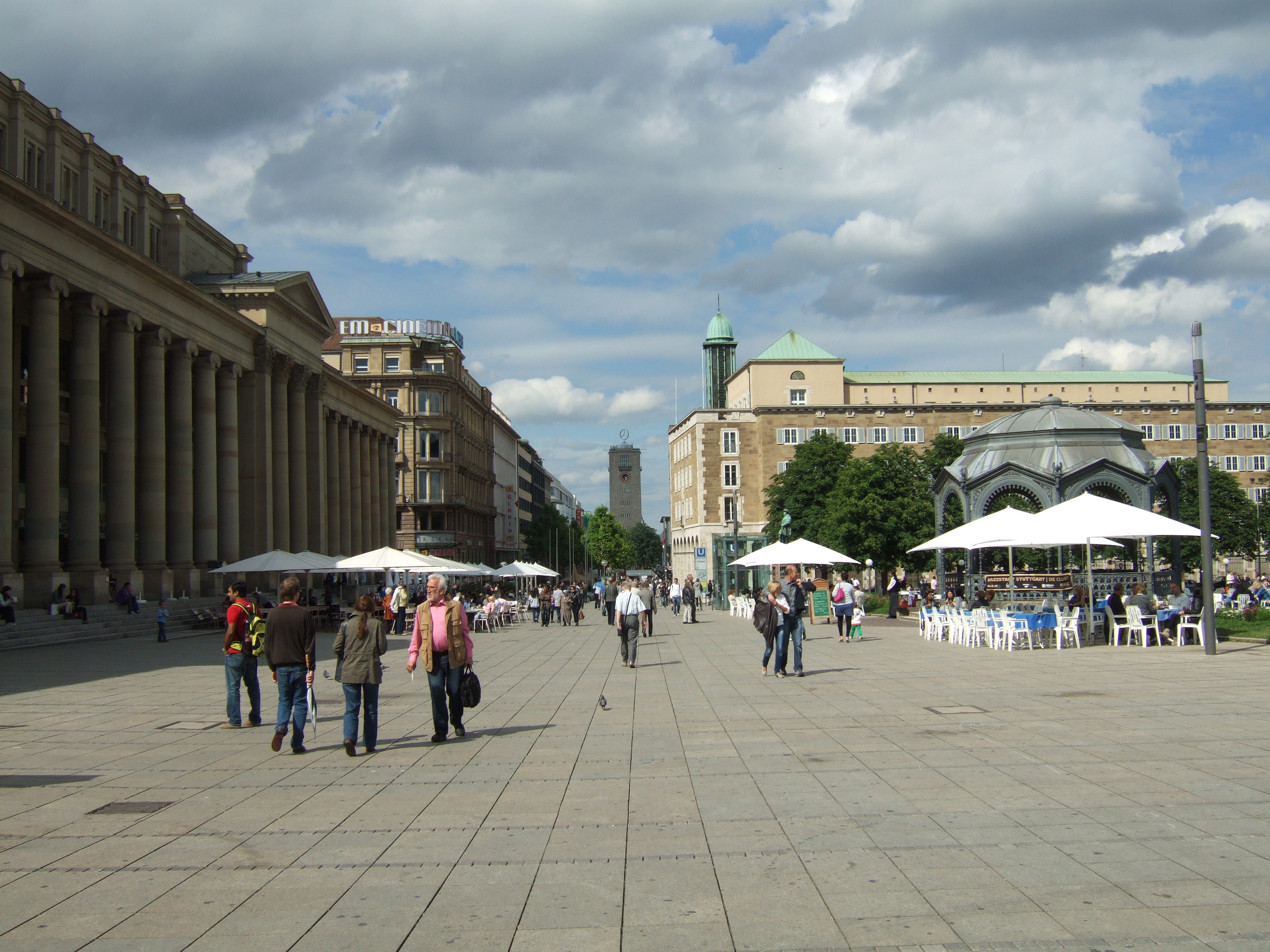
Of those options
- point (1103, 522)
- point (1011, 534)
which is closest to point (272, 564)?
point (1011, 534)

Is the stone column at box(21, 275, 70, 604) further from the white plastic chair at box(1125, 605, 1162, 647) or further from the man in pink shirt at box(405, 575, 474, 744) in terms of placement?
the white plastic chair at box(1125, 605, 1162, 647)

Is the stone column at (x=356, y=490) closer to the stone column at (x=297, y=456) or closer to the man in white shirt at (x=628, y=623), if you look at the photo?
the stone column at (x=297, y=456)

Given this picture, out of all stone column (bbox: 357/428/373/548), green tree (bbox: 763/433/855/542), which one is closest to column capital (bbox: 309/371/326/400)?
stone column (bbox: 357/428/373/548)

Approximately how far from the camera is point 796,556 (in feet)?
124

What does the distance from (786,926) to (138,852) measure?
458 cm

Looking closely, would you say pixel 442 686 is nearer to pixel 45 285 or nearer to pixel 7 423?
pixel 7 423

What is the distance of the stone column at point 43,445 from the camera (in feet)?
114

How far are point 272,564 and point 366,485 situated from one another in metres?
39.3

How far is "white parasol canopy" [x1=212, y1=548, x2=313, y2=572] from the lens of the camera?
37.8 meters

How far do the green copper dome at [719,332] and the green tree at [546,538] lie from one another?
2949 cm

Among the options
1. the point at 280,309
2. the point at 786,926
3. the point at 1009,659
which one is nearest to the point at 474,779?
the point at 786,926

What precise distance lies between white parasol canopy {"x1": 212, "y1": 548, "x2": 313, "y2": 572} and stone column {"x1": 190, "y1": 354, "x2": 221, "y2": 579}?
889cm

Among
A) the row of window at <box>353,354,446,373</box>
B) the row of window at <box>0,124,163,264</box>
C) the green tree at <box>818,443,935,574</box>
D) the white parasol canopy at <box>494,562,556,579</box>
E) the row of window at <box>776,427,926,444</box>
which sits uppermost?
the row of window at <box>353,354,446,373</box>

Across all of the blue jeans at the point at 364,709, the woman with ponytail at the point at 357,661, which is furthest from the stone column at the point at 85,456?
the woman with ponytail at the point at 357,661
